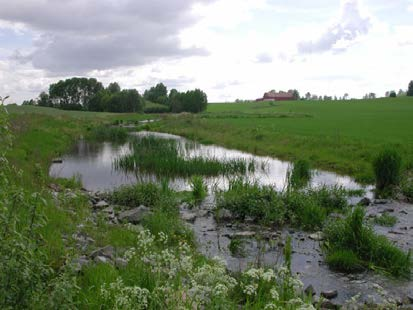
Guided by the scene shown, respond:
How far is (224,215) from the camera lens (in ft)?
45.6

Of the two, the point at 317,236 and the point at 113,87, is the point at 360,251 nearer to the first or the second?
the point at 317,236

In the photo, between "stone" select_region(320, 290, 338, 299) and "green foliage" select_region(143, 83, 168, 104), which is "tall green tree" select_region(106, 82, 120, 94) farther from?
"stone" select_region(320, 290, 338, 299)

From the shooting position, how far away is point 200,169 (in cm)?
2255

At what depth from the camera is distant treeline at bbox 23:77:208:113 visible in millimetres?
117188

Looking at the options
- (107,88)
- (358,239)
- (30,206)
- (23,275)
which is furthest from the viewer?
(107,88)

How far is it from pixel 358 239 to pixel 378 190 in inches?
357

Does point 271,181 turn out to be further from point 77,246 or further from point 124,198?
point 77,246

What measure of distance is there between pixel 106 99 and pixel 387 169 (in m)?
112

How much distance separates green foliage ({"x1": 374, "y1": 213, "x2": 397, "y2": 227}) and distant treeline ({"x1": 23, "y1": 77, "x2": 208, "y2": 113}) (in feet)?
343

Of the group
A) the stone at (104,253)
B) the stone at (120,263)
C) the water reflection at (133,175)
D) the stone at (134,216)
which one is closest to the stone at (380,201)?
the water reflection at (133,175)

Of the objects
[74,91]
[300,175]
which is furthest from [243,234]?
[74,91]

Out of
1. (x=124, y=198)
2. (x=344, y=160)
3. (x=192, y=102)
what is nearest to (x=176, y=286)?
(x=124, y=198)

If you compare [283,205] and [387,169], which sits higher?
[387,169]

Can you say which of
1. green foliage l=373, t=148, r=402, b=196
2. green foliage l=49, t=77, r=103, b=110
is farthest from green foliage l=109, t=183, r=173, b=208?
green foliage l=49, t=77, r=103, b=110
